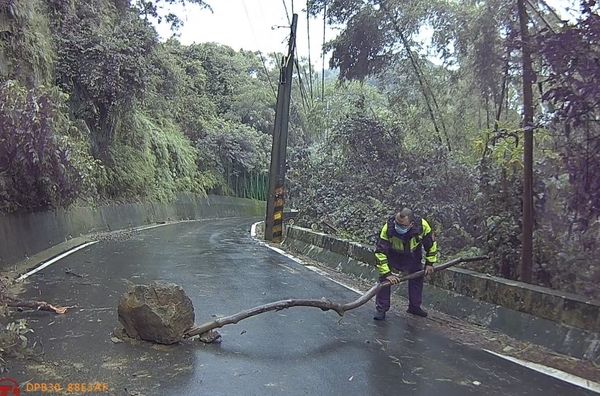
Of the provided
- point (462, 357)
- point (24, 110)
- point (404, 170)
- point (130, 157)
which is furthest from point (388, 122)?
point (130, 157)

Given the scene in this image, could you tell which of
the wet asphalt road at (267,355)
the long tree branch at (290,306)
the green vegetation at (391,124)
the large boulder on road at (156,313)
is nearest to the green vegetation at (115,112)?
the green vegetation at (391,124)

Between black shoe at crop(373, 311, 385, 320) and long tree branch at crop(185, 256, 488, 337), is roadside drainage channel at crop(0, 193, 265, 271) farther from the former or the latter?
black shoe at crop(373, 311, 385, 320)

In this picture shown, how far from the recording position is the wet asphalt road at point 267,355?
16.0ft

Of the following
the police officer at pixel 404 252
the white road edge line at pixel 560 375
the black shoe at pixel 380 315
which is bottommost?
the white road edge line at pixel 560 375

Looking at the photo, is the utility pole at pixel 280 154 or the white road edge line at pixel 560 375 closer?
the white road edge line at pixel 560 375

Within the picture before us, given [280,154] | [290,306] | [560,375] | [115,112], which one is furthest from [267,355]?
[115,112]

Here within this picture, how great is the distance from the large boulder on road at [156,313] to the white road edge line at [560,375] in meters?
3.39

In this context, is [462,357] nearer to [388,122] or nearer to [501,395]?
[501,395]

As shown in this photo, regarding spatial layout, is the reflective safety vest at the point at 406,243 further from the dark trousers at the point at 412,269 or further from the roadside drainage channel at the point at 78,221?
the roadside drainage channel at the point at 78,221

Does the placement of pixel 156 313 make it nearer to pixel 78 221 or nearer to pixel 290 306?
pixel 290 306

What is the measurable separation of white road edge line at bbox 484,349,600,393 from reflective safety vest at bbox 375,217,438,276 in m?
1.89

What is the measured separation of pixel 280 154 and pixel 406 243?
11.1 meters

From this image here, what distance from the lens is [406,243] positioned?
25.3 ft

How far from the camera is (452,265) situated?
26.3 ft
